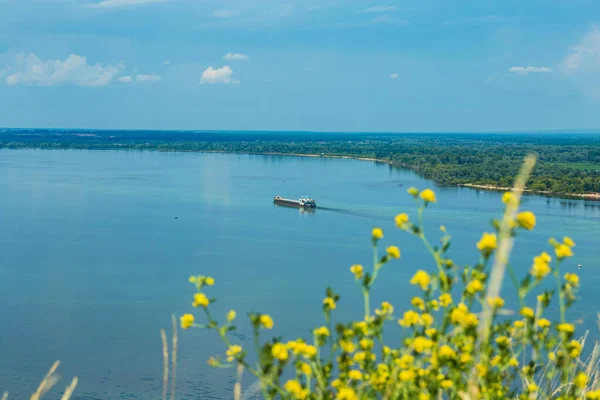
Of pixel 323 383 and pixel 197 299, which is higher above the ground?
pixel 197 299

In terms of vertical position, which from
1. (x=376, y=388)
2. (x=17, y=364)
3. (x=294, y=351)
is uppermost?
(x=294, y=351)

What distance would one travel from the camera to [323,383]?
114 cm

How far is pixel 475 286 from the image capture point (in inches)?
42.3

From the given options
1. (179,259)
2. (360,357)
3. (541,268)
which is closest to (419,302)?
(360,357)

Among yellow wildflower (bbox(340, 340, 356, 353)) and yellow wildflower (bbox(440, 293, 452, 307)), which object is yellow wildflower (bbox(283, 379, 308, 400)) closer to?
yellow wildflower (bbox(340, 340, 356, 353))

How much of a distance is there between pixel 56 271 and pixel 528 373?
1067 cm

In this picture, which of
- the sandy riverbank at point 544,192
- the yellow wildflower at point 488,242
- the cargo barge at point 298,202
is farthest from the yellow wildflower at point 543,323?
the sandy riverbank at point 544,192

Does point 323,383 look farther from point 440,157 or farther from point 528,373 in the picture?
point 440,157

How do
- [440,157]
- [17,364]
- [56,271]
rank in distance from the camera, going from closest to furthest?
[17,364], [56,271], [440,157]

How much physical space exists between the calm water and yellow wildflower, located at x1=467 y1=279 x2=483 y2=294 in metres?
2.66

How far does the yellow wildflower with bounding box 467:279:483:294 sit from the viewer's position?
1073 mm

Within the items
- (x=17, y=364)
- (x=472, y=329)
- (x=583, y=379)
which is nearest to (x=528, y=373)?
(x=583, y=379)

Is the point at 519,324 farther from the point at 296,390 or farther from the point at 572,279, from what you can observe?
the point at 296,390

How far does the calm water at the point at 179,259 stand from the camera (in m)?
7.54
